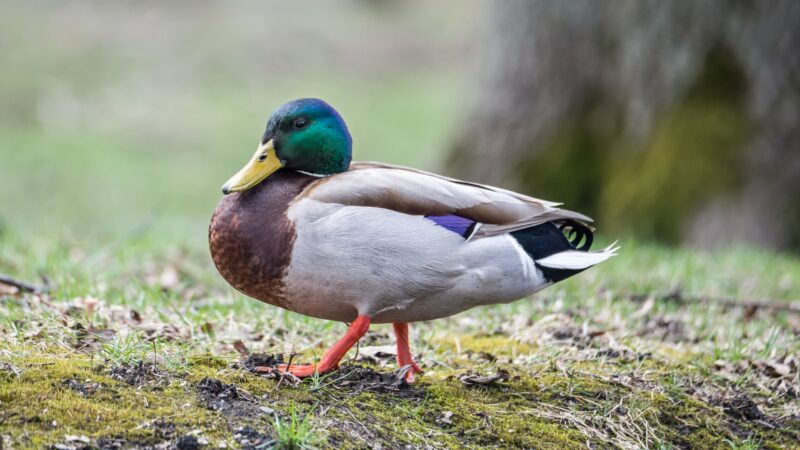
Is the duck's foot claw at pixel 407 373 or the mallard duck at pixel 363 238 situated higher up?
the mallard duck at pixel 363 238

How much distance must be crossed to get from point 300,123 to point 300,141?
3.0 inches

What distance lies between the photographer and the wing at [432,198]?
365cm

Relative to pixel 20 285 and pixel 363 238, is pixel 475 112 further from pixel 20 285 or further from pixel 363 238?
pixel 363 238

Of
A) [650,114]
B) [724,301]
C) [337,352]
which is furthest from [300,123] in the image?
[650,114]

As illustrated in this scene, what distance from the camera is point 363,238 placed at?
3.55m

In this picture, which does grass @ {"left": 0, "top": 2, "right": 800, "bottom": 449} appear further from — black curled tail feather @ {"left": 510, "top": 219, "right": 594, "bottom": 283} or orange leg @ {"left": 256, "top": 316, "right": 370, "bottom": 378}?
black curled tail feather @ {"left": 510, "top": 219, "right": 594, "bottom": 283}

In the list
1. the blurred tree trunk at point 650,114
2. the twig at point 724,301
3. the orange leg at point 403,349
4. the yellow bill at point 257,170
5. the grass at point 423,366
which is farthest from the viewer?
the blurred tree trunk at point 650,114

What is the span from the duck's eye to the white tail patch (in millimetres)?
1080

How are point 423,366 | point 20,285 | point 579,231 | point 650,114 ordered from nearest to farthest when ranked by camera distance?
point 579,231 → point 423,366 → point 20,285 → point 650,114

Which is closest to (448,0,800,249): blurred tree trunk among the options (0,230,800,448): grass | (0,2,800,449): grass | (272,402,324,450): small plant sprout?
(0,2,800,449): grass

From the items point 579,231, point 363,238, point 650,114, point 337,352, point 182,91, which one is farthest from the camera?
point 182,91

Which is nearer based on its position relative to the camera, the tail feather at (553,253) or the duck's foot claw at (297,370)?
the duck's foot claw at (297,370)

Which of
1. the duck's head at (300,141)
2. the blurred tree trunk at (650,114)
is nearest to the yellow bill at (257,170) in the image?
the duck's head at (300,141)

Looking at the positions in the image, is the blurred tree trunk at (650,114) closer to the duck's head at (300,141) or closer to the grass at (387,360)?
the grass at (387,360)
